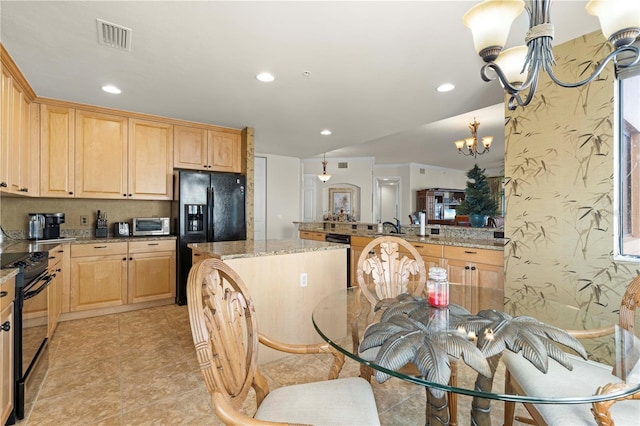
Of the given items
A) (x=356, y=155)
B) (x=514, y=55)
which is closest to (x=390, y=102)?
(x=514, y=55)

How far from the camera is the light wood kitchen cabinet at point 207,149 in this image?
4.10 m

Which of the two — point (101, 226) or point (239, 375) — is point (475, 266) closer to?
point (239, 375)

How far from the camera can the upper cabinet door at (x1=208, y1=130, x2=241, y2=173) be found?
4320 mm

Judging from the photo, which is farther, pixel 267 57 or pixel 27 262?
pixel 267 57

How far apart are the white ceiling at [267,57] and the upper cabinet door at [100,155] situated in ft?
0.80

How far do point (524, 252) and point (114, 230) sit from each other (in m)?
4.55

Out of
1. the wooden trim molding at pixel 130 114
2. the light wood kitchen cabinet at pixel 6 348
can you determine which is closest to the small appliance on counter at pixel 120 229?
the wooden trim molding at pixel 130 114

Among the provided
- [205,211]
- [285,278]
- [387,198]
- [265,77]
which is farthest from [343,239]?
[387,198]

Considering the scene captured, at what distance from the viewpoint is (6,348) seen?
1.57 m

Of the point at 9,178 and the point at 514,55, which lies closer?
the point at 514,55

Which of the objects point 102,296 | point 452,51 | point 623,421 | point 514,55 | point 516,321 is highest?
point 452,51

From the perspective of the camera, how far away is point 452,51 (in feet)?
7.45

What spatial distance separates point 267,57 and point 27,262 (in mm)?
2133

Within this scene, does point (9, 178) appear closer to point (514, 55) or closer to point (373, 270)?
point (373, 270)
